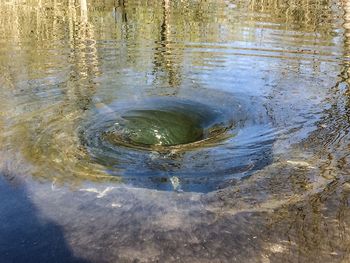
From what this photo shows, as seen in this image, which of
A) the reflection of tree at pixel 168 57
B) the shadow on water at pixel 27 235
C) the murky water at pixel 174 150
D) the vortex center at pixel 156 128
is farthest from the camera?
the reflection of tree at pixel 168 57

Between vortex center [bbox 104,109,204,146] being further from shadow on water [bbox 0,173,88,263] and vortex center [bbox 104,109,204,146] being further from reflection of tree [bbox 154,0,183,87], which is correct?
shadow on water [bbox 0,173,88,263]

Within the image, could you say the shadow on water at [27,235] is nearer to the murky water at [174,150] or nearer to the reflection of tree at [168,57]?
the murky water at [174,150]

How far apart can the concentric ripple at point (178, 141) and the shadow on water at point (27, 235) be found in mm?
993

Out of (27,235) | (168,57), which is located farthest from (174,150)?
Answer: (168,57)

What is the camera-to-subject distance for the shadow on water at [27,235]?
299 centimetres

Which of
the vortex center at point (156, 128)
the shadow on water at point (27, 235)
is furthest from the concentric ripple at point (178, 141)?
the shadow on water at point (27, 235)

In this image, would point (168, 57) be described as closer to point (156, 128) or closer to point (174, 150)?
point (156, 128)

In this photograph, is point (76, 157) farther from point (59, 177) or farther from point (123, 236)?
point (123, 236)

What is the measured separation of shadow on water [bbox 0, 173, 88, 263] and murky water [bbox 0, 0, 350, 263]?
0.4 inches

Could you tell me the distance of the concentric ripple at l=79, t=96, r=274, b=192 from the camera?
172 inches

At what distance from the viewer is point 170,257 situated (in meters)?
2.99

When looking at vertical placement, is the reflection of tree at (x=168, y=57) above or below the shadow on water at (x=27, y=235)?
above

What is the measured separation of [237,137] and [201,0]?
16.8 m

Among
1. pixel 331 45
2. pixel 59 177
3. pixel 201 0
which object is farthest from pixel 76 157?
pixel 201 0
